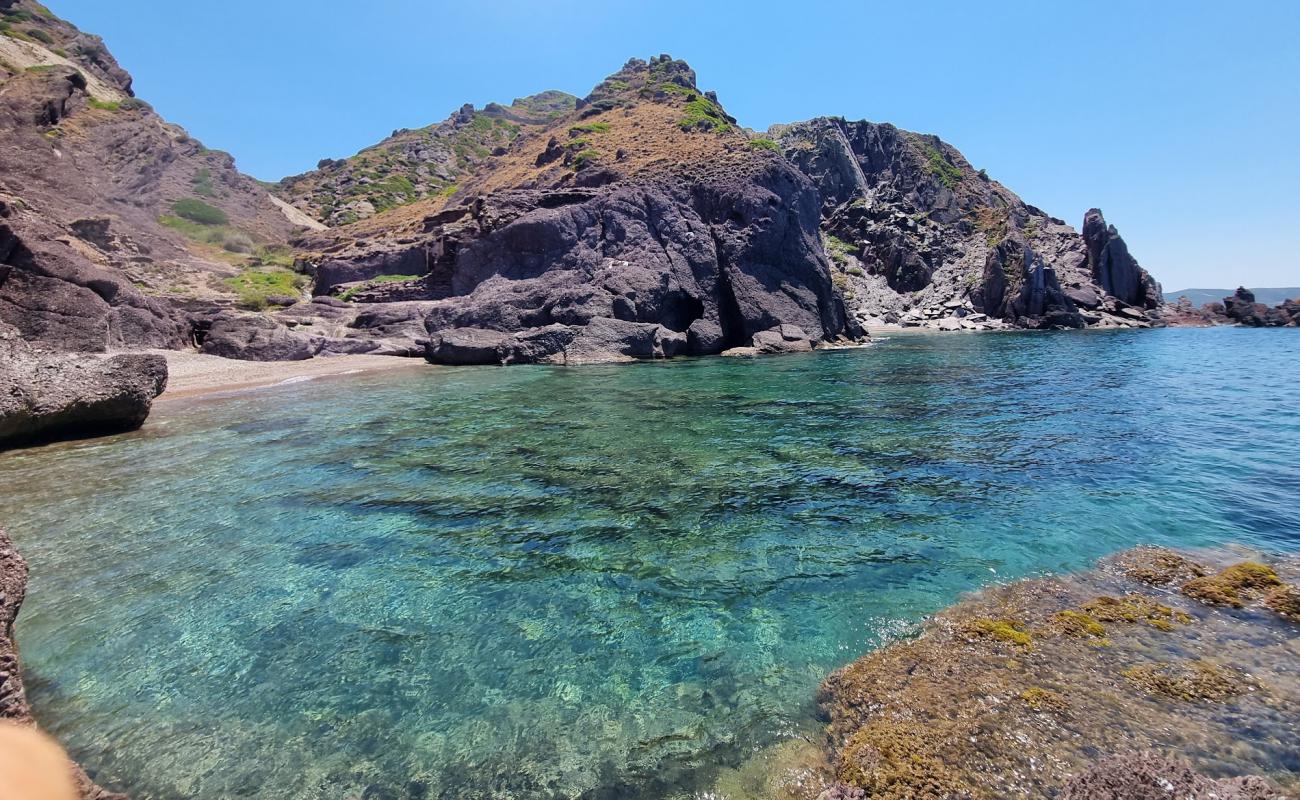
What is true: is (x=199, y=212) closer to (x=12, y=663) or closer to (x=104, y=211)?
(x=104, y=211)

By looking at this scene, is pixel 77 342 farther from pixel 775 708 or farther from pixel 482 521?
pixel 775 708

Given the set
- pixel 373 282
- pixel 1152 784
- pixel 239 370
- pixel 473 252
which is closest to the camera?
pixel 1152 784

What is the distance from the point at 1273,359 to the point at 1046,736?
46189mm

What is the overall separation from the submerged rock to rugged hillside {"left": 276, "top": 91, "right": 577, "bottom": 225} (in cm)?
7966

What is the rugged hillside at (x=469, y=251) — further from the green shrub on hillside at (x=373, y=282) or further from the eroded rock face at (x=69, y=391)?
the eroded rock face at (x=69, y=391)

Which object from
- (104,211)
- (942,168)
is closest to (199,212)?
(104,211)

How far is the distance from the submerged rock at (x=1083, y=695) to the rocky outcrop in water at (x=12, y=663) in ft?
16.0

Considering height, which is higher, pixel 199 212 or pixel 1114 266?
pixel 199 212

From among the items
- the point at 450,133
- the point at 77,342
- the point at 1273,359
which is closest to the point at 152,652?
the point at 77,342

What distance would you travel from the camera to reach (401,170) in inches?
3819

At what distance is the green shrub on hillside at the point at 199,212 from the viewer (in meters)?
57.8

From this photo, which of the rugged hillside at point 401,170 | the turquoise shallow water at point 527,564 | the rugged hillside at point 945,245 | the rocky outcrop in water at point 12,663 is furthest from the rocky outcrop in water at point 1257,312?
the rocky outcrop in water at point 12,663

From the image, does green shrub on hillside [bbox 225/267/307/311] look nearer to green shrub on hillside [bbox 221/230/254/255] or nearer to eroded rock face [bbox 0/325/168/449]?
green shrub on hillside [bbox 221/230/254/255]

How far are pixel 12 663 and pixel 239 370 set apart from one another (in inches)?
1031
